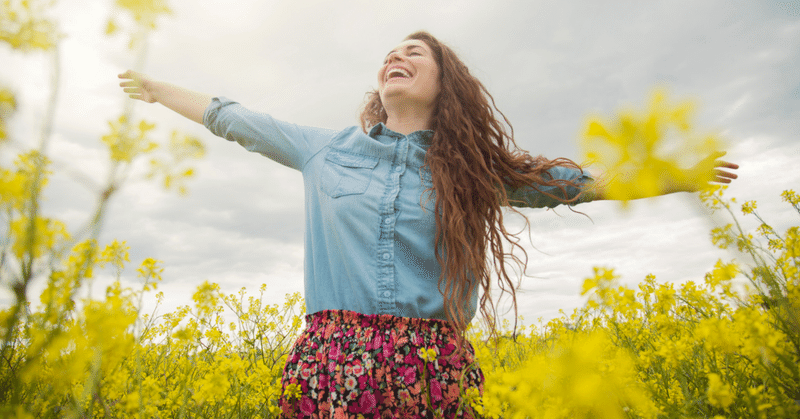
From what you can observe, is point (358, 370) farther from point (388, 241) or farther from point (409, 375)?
point (388, 241)

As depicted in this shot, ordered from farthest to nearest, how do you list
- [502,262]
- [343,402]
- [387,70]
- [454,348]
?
[387,70]
[502,262]
[454,348]
[343,402]

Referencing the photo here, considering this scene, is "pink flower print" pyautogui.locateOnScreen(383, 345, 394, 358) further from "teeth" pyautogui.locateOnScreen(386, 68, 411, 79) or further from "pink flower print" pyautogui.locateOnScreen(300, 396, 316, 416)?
"teeth" pyautogui.locateOnScreen(386, 68, 411, 79)

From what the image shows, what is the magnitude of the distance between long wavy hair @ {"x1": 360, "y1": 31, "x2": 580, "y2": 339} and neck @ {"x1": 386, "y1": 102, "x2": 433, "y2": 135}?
0.09 metres

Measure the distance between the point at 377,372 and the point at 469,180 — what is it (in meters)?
0.90

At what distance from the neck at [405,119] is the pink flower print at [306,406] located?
1.20m

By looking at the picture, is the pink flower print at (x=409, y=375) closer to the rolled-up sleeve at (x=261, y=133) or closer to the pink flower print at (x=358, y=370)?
the pink flower print at (x=358, y=370)

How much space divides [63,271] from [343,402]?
94cm

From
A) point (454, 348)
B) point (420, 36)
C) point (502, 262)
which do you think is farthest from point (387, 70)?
point (454, 348)

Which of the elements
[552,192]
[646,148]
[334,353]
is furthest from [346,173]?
[646,148]

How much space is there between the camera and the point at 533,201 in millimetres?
1952

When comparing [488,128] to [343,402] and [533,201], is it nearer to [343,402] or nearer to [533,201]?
[533,201]

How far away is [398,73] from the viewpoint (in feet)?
6.38

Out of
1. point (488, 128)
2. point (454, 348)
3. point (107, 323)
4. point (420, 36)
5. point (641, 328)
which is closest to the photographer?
point (107, 323)

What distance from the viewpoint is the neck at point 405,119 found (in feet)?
6.42
